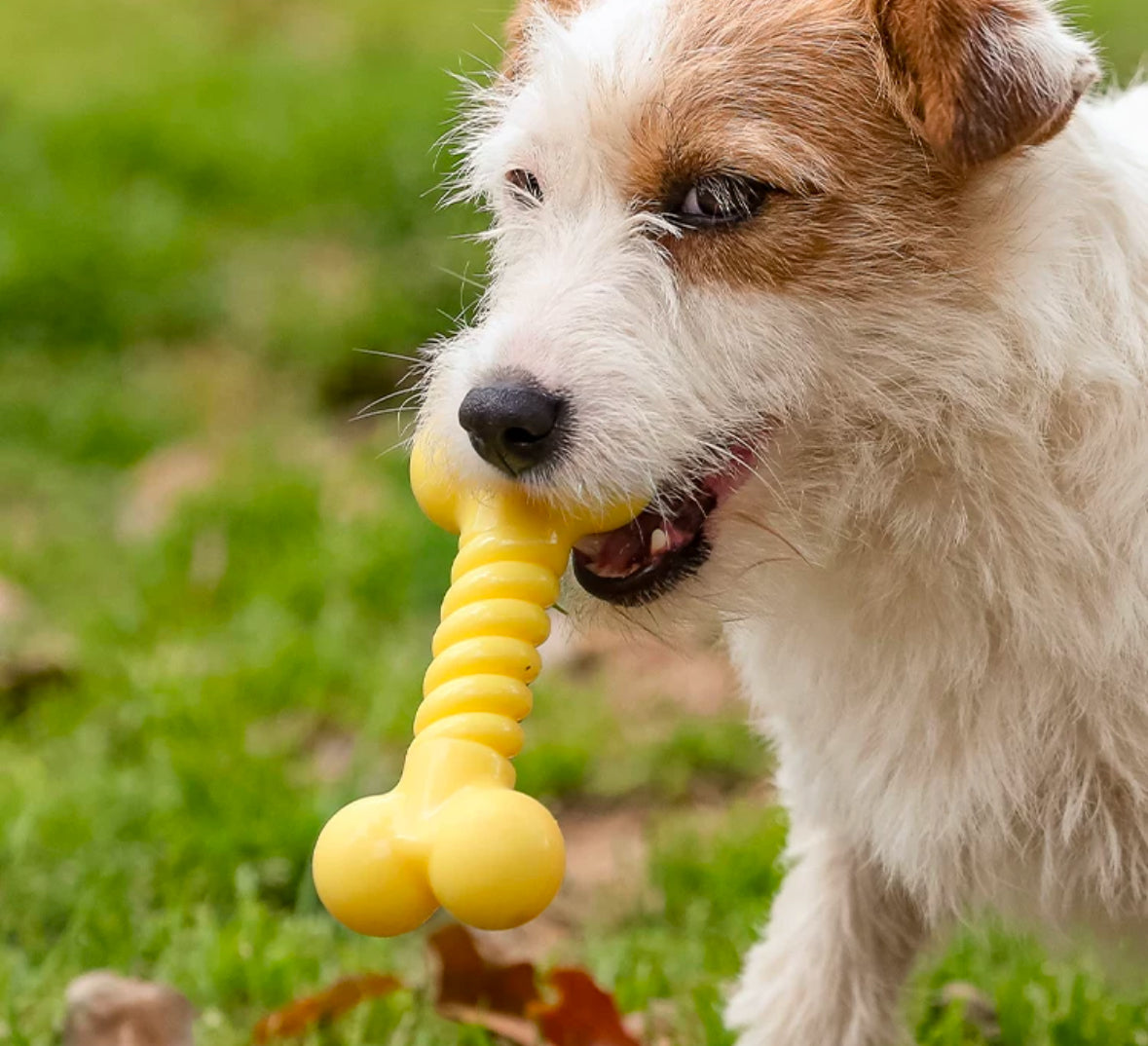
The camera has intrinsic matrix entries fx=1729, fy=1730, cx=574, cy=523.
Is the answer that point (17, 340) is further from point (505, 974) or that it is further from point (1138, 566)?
point (1138, 566)

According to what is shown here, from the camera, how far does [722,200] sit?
2242 mm

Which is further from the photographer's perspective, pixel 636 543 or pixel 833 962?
pixel 833 962

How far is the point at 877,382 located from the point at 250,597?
112 inches

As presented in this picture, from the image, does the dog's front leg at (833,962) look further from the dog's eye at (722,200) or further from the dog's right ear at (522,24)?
→ the dog's right ear at (522,24)

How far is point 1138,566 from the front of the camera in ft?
7.29

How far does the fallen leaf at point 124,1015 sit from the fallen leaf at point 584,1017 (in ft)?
1.89

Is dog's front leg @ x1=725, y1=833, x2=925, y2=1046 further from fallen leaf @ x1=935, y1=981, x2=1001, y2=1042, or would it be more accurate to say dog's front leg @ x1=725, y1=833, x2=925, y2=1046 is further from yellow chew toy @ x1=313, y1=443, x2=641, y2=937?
yellow chew toy @ x1=313, y1=443, x2=641, y2=937

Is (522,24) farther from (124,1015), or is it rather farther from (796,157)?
(124,1015)

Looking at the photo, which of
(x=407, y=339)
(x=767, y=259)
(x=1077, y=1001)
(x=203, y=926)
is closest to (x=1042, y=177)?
(x=767, y=259)

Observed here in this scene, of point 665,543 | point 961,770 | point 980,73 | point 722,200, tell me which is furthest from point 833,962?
point 980,73

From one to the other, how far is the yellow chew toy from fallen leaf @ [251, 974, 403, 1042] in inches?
29.3

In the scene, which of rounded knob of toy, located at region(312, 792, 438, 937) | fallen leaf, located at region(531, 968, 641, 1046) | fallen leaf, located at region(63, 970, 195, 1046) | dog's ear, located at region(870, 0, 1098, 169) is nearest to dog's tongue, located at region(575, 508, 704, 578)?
rounded knob of toy, located at region(312, 792, 438, 937)

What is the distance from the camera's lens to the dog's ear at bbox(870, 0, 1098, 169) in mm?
2195

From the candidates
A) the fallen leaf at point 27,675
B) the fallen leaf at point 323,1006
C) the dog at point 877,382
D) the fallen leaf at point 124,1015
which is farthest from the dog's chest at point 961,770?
the fallen leaf at point 27,675
